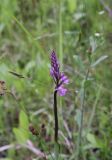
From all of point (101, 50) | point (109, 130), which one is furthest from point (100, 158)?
point (101, 50)

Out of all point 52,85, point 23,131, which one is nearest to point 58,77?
point 23,131

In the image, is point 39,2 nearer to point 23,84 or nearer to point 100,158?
point 23,84

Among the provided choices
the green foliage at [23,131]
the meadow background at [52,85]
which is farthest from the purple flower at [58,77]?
the green foliage at [23,131]

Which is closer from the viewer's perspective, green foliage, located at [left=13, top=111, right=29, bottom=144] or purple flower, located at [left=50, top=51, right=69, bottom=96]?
purple flower, located at [left=50, top=51, right=69, bottom=96]

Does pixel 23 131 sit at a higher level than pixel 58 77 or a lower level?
lower

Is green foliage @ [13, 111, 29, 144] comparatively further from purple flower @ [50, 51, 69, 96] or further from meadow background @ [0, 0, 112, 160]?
purple flower @ [50, 51, 69, 96]

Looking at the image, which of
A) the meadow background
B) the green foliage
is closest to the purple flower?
the meadow background

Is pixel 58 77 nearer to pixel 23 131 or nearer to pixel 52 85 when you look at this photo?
pixel 23 131

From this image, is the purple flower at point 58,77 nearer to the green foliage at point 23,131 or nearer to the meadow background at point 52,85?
the meadow background at point 52,85
